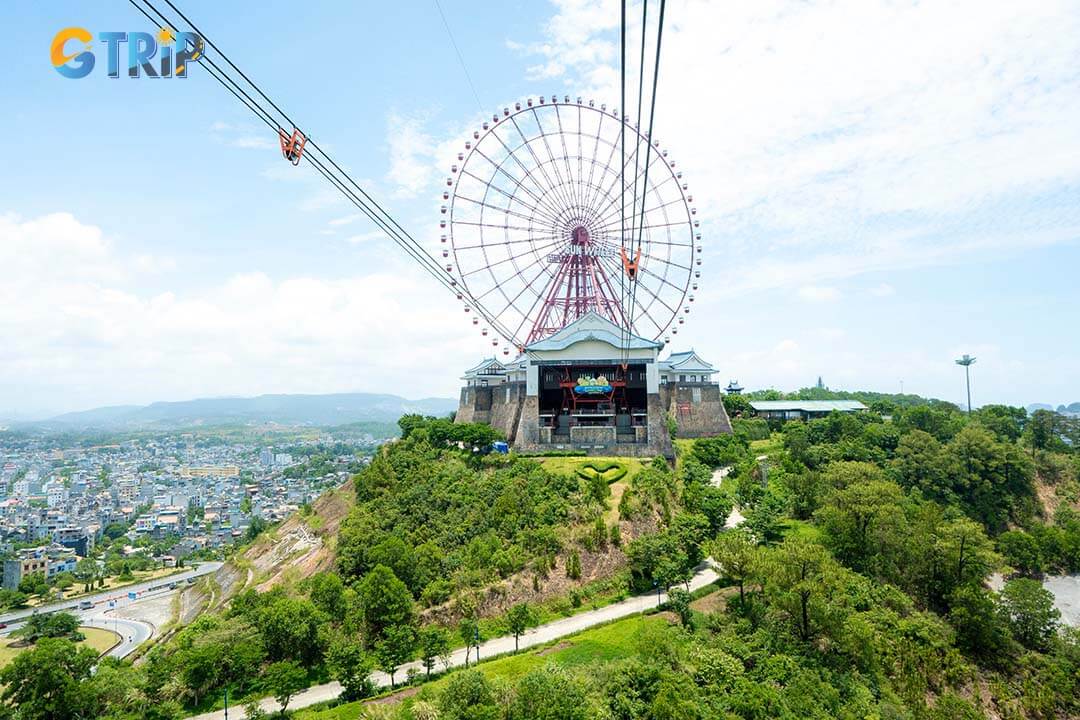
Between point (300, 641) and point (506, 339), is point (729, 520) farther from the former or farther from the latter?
point (300, 641)

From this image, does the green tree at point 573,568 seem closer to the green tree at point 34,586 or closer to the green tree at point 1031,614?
the green tree at point 1031,614

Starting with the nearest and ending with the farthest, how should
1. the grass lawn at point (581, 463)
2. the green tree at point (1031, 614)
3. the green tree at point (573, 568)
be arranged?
the green tree at point (1031, 614) → the green tree at point (573, 568) → the grass lawn at point (581, 463)

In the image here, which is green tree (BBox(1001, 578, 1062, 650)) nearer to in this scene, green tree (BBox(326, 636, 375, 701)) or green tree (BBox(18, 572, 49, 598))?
green tree (BBox(326, 636, 375, 701))

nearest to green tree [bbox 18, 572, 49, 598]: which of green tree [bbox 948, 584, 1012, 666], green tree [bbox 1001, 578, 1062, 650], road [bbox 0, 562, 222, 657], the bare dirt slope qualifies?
road [bbox 0, 562, 222, 657]

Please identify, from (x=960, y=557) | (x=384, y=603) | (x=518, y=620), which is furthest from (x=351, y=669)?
(x=960, y=557)

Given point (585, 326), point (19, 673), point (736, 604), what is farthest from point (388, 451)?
point (736, 604)

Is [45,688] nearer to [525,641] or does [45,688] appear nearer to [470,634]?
[470,634]

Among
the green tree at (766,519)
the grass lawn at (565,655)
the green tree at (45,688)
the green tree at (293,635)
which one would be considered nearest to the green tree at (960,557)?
the green tree at (766,519)
